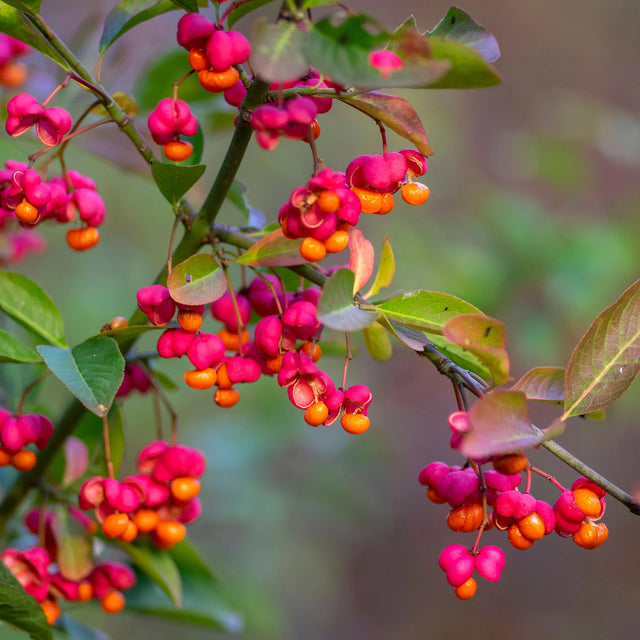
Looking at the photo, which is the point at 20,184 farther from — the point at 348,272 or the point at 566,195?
the point at 566,195

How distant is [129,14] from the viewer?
849mm

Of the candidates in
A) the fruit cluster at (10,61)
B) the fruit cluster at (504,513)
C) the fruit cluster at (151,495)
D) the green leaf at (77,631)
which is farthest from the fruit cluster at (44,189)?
the green leaf at (77,631)

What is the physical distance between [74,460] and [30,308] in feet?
0.75

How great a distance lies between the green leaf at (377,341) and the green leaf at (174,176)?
0.78 ft

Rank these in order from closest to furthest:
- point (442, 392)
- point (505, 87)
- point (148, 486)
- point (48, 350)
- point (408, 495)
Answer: point (48, 350)
point (148, 486)
point (408, 495)
point (442, 392)
point (505, 87)

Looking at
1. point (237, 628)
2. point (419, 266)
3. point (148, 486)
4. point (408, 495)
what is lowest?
point (408, 495)

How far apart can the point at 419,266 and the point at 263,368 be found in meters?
1.65

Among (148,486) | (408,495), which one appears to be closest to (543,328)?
(148,486)

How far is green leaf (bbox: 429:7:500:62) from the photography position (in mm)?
654

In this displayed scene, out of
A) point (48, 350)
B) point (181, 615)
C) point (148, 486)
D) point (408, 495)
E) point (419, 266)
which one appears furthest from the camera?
point (408, 495)

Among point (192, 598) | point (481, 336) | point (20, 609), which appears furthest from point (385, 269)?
point (192, 598)

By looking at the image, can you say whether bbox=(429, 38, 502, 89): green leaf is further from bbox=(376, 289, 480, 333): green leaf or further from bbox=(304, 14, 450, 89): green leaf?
bbox=(376, 289, 480, 333): green leaf

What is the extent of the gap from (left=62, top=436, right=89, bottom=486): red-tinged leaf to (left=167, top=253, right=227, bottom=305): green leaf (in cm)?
40

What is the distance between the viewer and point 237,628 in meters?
1.18
